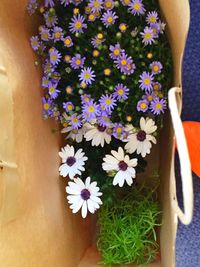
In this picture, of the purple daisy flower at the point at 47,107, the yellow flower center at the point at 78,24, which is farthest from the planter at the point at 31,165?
the yellow flower center at the point at 78,24

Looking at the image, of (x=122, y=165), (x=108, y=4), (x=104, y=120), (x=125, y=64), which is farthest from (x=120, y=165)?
(x=108, y=4)

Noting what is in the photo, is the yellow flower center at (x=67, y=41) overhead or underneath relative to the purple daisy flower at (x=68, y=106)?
overhead

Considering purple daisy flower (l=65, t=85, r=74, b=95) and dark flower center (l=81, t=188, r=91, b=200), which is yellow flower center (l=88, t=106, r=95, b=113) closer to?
purple daisy flower (l=65, t=85, r=74, b=95)

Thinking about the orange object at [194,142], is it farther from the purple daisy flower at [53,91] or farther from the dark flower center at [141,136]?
the purple daisy flower at [53,91]

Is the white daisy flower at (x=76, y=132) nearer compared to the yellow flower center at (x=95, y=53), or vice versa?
the yellow flower center at (x=95, y=53)

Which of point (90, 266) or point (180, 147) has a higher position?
point (180, 147)

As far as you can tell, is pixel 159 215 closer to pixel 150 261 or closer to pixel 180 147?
pixel 150 261

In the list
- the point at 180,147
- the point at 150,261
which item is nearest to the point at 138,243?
the point at 150,261
